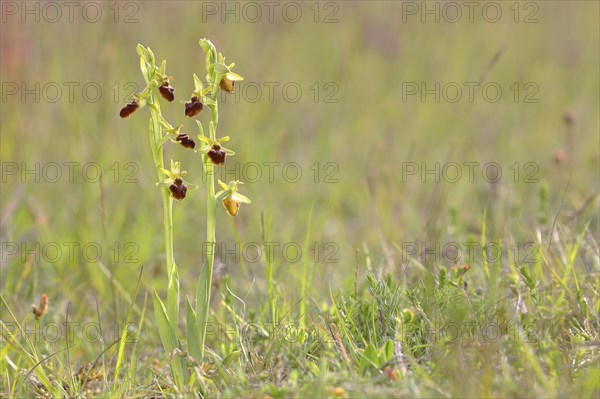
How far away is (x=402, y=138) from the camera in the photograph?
601 centimetres

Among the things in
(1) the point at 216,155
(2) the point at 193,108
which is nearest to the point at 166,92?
(2) the point at 193,108

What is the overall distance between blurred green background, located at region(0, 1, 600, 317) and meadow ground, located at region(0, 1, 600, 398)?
0.9 inches

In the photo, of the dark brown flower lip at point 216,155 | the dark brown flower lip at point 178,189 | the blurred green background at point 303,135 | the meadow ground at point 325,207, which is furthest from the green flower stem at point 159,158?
the blurred green background at point 303,135

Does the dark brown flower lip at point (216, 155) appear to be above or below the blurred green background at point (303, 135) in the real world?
above

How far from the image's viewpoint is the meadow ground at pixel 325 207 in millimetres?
2332

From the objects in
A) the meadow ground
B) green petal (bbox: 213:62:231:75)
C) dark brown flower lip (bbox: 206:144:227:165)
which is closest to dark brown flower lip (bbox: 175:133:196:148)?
dark brown flower lip (bbox: 206:144:227:165)

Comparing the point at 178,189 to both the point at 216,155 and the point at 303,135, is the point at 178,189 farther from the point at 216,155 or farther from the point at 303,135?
the point at 303,135

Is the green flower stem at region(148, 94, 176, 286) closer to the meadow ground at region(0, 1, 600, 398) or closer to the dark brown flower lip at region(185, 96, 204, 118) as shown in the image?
the dark brown flower lip at region(185, 96, 204, 118)

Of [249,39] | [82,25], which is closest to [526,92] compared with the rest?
[249,39]

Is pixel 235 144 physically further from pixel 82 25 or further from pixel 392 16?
pixel 392 16

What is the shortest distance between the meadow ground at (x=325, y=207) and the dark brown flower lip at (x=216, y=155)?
433mm

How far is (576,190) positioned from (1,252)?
10.7 feet

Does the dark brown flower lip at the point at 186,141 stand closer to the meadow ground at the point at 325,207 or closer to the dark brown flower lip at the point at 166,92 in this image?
the dark brown flower lip at the point at 166,92

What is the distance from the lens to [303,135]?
239 inches
